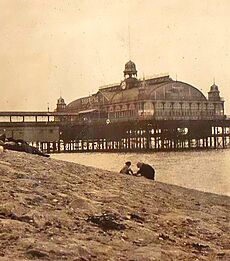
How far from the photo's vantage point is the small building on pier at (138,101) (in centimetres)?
505

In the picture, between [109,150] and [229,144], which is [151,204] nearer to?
[109,150]

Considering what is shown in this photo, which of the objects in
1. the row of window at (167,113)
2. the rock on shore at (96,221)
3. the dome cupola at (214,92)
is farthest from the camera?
the row of window at (167,113)

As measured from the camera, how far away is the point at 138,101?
6168mm

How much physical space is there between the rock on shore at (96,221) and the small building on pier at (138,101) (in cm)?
135

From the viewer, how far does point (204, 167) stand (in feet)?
26.3

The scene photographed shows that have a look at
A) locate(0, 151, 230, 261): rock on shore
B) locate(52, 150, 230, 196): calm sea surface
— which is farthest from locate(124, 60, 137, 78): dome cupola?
locate(0, 151, 230, 261): rock on shore

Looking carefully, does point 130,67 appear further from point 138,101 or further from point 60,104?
point 138,101

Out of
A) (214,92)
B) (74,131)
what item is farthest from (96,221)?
(214,92)

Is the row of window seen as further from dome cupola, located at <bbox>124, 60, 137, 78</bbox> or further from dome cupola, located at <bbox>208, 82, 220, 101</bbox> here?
dome cupola, located at <bbox>124, 60, 137, 78</bbox>

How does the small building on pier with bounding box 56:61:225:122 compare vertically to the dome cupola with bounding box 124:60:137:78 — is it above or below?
below

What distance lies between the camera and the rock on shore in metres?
1.94

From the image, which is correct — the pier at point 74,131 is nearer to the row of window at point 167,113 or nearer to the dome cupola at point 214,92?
the row of window at point 167,113

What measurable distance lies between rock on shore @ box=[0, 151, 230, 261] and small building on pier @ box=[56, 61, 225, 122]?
4.44 feet

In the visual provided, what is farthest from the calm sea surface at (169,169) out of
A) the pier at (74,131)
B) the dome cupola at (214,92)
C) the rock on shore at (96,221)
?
the rock on shore at (96,221)
